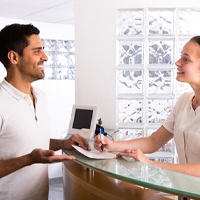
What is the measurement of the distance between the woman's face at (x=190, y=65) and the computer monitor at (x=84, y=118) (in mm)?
998

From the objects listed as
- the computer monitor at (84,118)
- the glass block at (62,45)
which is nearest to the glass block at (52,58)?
the glass block at (62,45)

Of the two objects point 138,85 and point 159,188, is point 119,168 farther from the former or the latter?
point 138,85

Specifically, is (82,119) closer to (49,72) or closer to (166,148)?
(166,148)

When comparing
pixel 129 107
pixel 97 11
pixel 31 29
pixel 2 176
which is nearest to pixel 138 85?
pixel 129 107

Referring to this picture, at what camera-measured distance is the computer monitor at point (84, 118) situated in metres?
3.41

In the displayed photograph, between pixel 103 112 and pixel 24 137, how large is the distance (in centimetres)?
224

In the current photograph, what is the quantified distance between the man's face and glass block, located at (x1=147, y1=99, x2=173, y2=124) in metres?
2.25

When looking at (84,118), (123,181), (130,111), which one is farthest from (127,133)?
(123,181)

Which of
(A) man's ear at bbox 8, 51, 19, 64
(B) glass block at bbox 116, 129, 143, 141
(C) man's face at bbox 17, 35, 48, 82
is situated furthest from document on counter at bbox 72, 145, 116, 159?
(B) glass block at bbox 116, 129, 143, 141

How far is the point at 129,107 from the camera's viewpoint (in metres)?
4.42

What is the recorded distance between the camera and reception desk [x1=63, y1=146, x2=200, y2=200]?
1709 mm

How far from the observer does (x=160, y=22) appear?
14.3ft

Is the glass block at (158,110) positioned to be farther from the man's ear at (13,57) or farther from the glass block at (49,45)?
the glass block at (49,45)

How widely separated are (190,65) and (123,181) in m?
0.87
